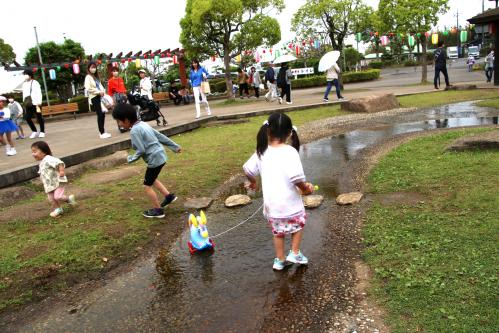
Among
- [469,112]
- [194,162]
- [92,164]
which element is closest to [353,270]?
[194,162]

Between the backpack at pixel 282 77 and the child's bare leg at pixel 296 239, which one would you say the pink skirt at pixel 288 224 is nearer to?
the child's bare leg at pixel 296 239

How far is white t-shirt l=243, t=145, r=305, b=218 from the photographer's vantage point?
11.3 ft

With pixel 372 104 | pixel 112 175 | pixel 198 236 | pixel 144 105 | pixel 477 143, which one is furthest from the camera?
pixel 372 104

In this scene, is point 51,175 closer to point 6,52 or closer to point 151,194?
point 151,194

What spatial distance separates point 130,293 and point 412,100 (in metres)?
13.4

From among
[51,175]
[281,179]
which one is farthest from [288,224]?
[51,175]

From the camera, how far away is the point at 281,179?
11.4ft

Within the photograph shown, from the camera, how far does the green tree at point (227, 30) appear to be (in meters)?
18.9

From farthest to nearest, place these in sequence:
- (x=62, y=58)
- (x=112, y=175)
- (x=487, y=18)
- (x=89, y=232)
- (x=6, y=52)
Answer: (x=6, y=52), (x=62, y=58), (x=487, y=18), (x=112, y=175), (x=89, y=232)

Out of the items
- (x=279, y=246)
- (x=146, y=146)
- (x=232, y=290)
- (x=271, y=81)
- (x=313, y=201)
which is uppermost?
(x=271, y=81)

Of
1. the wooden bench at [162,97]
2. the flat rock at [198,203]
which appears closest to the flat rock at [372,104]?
the flat rock at [198,203]

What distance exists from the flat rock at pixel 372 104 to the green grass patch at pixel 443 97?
538mm

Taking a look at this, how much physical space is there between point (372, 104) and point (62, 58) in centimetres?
3090

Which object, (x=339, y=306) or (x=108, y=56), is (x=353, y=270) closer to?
(x=339, y=306)
